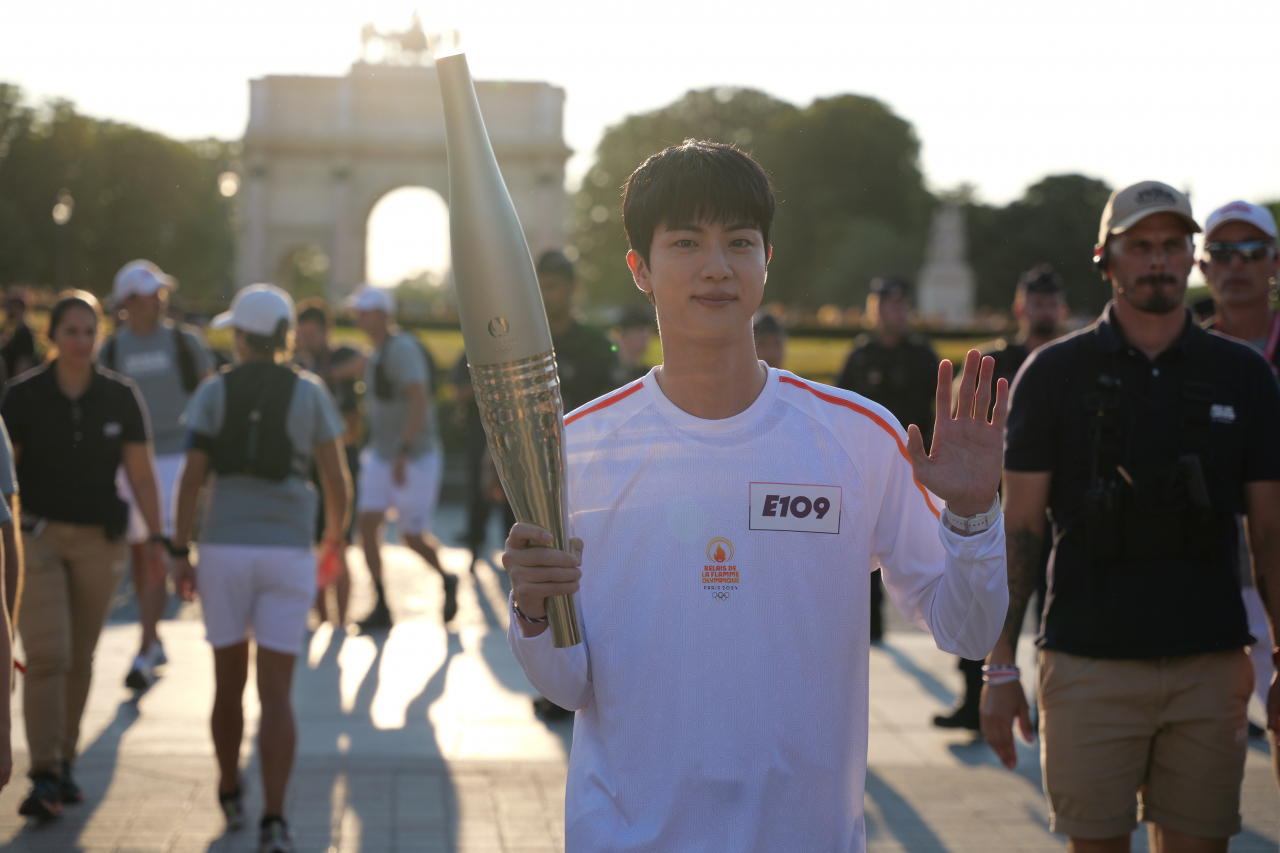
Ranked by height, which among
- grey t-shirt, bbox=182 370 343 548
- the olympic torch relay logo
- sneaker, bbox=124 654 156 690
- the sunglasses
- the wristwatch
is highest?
the sunglasses

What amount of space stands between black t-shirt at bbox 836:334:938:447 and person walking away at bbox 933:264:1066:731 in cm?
78

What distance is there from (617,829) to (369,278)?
52.6 m

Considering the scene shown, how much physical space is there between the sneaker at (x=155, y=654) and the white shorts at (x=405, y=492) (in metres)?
1.87

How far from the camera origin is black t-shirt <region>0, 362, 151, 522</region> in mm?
5301

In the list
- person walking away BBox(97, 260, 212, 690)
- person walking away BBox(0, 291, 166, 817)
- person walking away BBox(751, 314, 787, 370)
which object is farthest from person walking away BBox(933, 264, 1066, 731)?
person walking away BBox(97, 260, 212, 690)

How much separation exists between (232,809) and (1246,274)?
419cm

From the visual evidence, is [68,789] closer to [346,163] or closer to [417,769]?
[417,769]

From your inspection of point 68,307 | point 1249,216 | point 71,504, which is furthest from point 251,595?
point 1249,216

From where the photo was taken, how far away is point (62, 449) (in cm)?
534

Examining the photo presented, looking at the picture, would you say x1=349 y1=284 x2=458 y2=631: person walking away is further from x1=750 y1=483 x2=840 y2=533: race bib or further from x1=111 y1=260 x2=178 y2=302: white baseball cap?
x1=750 y1=483 x2=840 y2=533: race bib

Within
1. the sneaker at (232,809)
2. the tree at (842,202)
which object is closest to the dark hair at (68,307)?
the sneaker at (232,809)

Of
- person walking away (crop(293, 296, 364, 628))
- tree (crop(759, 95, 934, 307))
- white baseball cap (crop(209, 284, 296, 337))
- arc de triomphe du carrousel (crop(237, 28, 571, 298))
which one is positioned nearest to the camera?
white baseball cap (crop(209, 284, 296, 337))

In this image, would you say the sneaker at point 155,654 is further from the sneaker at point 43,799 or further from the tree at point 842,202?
the tree at point 842,202


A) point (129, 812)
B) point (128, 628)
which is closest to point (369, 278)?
point (128, 628)
